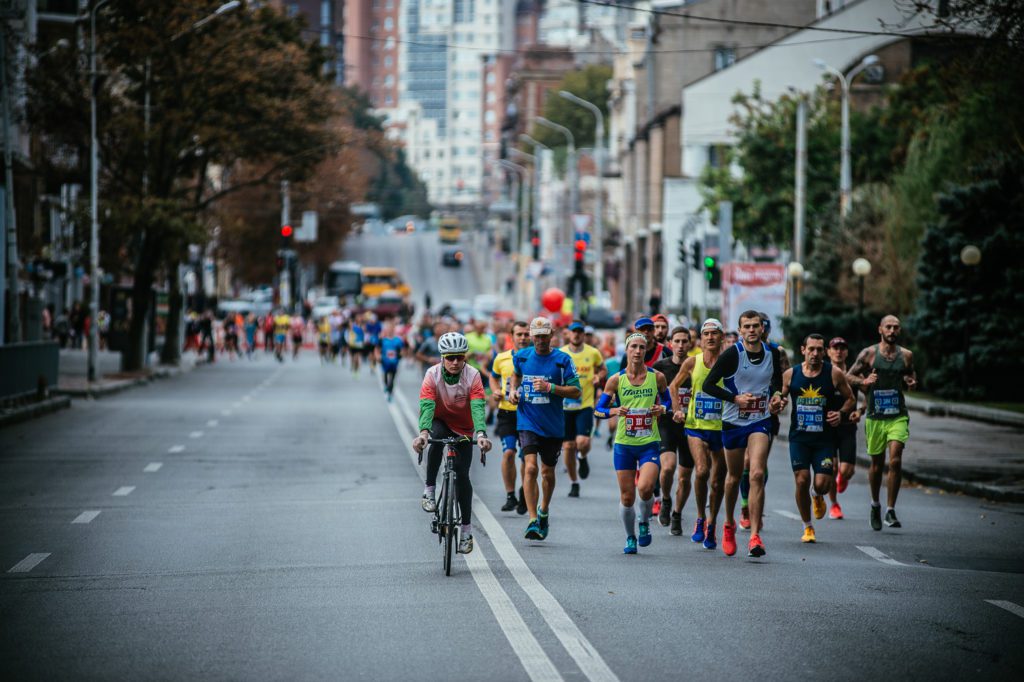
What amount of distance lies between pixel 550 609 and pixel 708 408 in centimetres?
424

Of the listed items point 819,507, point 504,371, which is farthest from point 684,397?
point 504,371

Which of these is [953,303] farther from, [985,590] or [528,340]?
[985,590]

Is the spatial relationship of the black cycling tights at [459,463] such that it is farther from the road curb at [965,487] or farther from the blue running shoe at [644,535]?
the road curb at [965,487]

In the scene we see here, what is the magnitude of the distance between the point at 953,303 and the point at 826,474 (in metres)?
23.6

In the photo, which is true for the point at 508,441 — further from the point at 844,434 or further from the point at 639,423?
the point at 844,434

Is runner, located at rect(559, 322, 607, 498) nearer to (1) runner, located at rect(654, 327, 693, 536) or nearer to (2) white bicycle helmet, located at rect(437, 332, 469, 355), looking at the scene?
(1) runner, located at rect(654, 327, 693, 536)

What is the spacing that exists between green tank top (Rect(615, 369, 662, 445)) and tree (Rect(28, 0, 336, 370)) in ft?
106

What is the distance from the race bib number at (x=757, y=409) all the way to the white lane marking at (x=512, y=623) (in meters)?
2.39

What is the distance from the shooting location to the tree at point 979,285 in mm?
37219

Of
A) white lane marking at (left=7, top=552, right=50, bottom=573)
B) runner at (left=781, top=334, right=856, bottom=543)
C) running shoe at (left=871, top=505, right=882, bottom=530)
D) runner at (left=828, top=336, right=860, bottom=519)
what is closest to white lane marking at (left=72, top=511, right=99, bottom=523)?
white lane marking at (left=7, top=552, right=50, bottom=573)

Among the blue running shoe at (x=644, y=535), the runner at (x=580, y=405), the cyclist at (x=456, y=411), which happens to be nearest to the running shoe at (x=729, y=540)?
the blue running shoe at (x=644, y=535)

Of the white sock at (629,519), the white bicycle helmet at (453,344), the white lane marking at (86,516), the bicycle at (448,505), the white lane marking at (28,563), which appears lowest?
the white lane marking at (86,516)

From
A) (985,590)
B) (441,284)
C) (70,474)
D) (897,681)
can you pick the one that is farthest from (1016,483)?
(441,284)

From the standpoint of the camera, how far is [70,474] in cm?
2138
